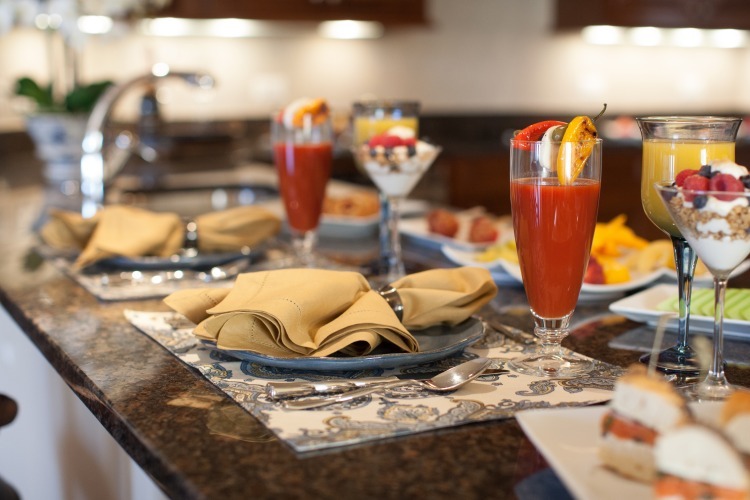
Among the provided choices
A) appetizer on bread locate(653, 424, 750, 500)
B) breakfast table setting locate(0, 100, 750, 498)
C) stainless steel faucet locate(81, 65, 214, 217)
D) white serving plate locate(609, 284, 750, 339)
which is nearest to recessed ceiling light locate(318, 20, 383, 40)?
stainless steel faucet locate(81, 65, 214, 217)

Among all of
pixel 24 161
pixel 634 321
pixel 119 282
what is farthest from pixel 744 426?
pixel 24 161

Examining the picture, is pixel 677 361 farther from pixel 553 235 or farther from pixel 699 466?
pixel 699 466

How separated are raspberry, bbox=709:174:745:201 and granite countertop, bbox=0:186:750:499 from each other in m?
0.28

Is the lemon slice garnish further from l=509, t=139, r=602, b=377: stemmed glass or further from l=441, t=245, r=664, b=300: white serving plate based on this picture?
l=441, t=245, r=664, b=300: white serving plate

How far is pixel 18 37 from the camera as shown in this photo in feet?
14.3

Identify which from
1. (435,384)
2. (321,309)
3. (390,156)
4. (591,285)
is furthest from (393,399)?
(390,156)

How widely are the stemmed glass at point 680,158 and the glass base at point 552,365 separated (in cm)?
8

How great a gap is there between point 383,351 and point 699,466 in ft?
1.77

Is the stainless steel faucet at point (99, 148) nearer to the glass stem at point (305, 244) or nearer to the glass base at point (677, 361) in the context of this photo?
the glass stem at point (305, 244)

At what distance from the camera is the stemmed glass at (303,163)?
1728mm

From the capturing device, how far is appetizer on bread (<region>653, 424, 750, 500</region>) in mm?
590

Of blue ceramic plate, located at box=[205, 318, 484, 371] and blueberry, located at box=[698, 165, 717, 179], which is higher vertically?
blueberry, located at box=[698, 165, 717, 179]

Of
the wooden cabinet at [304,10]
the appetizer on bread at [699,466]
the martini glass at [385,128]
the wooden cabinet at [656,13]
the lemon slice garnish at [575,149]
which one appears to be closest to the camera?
the appetizer on bread at [699,466]

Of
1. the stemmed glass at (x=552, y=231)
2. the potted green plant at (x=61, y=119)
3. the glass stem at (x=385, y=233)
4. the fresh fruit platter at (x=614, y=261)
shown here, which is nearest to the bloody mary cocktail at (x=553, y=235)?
the stemmed glass at (x=552, y=231)
